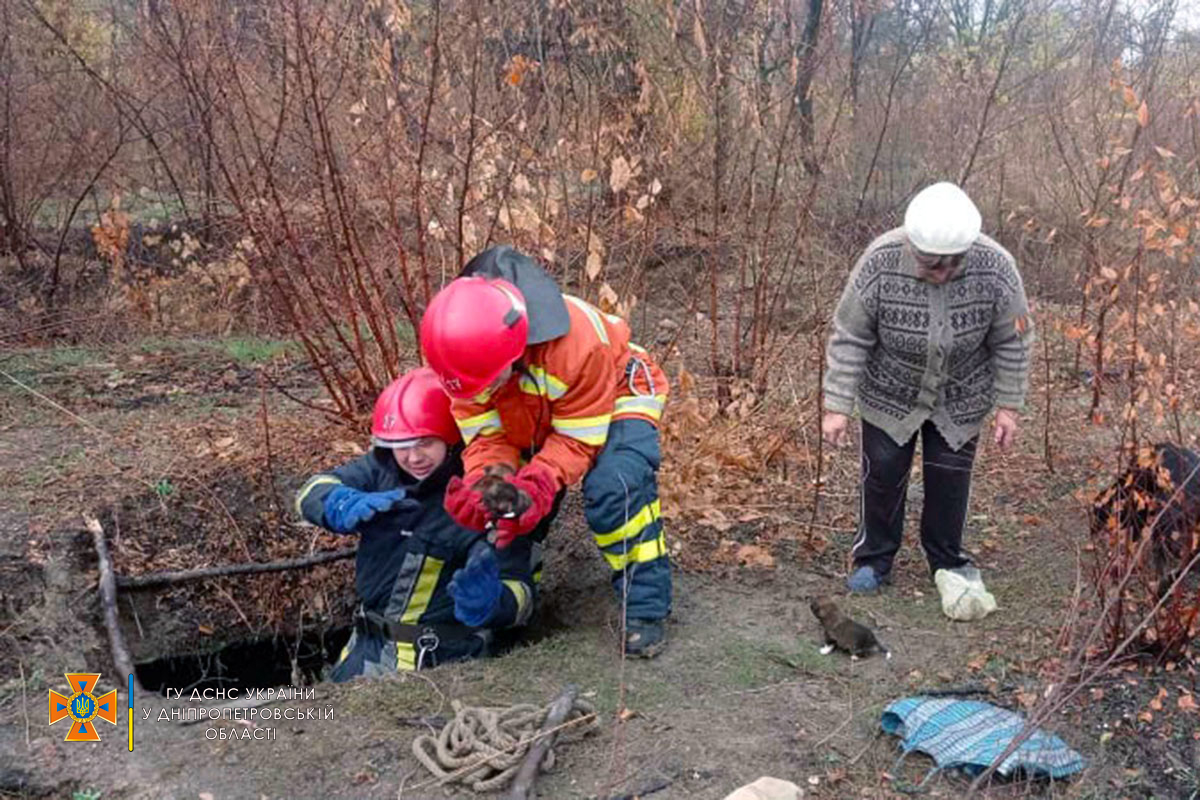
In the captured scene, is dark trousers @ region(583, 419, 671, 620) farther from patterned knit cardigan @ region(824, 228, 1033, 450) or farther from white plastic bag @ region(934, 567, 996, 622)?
white plastic bag @ region(934, 567, 996, 622)

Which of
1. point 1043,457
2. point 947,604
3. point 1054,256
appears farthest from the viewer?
point 1054,256

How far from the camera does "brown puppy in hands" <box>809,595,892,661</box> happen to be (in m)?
3.72

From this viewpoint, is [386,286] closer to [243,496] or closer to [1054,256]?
[243,496]

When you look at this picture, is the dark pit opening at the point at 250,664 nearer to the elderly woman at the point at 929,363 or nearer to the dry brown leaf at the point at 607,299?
the dry brown leaf at the point at 607,299

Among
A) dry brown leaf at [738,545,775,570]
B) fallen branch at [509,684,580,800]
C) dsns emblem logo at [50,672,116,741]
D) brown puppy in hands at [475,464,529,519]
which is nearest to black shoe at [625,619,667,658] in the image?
fallen branch at [509,684,580,800]

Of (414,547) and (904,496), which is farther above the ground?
(904,496)

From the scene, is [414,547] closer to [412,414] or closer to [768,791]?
[412,414]

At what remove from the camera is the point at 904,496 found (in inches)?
163

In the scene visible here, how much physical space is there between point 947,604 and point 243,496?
3.28 metres

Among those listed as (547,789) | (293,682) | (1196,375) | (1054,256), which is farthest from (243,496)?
(1054,256)

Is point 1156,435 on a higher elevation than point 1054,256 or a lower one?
lower

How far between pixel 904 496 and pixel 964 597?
0.43 m

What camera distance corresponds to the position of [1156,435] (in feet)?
18.2

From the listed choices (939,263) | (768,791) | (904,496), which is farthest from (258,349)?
(768,791)
